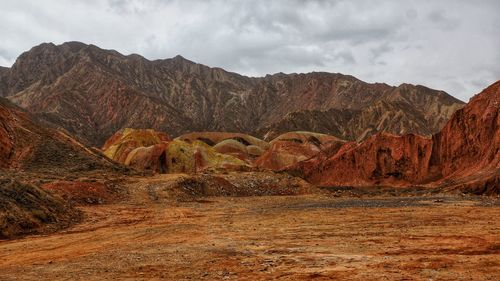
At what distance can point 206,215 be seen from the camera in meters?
33.5

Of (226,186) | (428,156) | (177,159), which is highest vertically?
(428,156)

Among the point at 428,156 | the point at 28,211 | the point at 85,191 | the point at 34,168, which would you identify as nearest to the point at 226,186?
the point at 85,191

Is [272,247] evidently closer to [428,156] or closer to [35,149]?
[35,149]

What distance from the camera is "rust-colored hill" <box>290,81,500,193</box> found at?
62781 mm

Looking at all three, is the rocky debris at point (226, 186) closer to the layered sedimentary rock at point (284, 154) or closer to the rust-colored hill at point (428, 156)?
the rust-colored hill at point (428, 156)

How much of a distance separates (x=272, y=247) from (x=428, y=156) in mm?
57733

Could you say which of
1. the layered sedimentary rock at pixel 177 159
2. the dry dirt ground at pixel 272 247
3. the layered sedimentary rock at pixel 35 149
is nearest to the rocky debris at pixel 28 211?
the dry dirt ground at pixel 272 247

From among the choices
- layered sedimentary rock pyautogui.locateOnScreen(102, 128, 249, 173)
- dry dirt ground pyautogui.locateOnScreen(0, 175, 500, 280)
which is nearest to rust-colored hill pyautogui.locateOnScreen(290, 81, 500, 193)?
layered sedimentary rock pyautogui.locateOnScreen(102, 128, 249, 173)

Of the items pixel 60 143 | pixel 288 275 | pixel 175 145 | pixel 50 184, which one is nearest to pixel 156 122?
pixel 175 145

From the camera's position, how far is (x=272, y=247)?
61.8 feet

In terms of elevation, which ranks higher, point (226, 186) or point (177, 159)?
point (177, 159)

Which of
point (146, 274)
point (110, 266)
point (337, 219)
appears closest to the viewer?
point (146, 274)

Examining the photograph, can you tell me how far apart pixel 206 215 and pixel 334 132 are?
153510mm

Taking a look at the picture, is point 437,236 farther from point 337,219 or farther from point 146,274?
point 146,274
